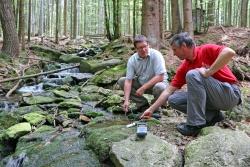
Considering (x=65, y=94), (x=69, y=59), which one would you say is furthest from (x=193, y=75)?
(x=69, y=59)

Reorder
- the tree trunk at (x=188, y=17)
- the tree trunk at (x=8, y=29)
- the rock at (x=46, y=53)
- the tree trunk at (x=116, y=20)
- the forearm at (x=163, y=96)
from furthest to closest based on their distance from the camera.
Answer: the tree trunk at (x=116, y=20) < the rock at (x=46, y=53) < the tree trunk at (x=8, y=29) < the tree trunk at (x=188, y=17) < the forearm at (x=163, y=96)

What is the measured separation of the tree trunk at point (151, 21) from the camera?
10.4 metres

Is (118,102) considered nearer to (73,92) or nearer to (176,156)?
(73,92)

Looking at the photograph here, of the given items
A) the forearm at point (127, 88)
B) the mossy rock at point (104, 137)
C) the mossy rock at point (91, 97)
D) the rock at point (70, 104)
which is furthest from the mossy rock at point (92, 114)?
the mossy rock at point (91, 97)

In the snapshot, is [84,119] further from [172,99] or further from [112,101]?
[172,99]

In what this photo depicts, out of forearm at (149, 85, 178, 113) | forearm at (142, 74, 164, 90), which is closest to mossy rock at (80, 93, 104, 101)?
forearm at (142, 74, 164, 90)

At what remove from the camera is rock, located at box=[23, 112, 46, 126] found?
6578 mm

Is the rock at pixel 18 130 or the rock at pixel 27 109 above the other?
the rock at pixel 27 109

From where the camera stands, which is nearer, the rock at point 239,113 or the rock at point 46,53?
the rock at point 239,113

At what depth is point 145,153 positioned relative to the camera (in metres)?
4.37

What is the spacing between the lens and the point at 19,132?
240 inches

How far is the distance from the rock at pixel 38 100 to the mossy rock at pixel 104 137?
3015mm

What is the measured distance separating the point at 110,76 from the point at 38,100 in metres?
2.27

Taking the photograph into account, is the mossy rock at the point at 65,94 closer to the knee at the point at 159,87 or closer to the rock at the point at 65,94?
the rock at the point at 65,94
